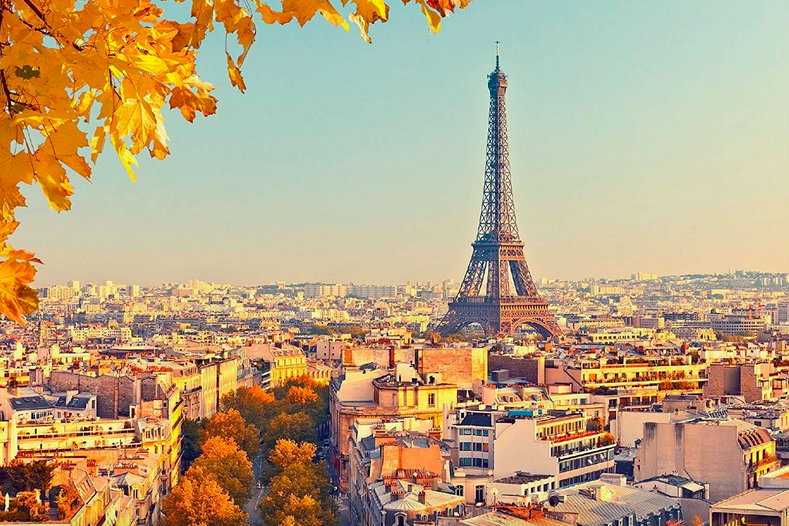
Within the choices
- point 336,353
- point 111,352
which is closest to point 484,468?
point 111,352

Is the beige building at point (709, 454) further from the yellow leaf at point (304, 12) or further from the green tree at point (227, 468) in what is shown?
the yellow leaf at point (304, 12)

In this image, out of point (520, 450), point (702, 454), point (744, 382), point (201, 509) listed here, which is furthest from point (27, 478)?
point (744, 382)

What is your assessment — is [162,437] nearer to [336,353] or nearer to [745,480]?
[745,480]

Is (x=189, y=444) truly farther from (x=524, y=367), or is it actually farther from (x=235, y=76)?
(x=235, y=76)

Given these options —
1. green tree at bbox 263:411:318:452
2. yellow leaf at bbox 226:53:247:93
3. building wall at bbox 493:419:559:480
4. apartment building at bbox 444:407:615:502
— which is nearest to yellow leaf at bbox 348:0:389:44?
yellow leaf at bbox 226:53:247:93

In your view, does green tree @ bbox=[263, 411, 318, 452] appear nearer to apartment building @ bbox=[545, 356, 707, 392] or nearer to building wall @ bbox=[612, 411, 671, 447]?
apartment building @ bbox=[545, 356, 707, 392]
